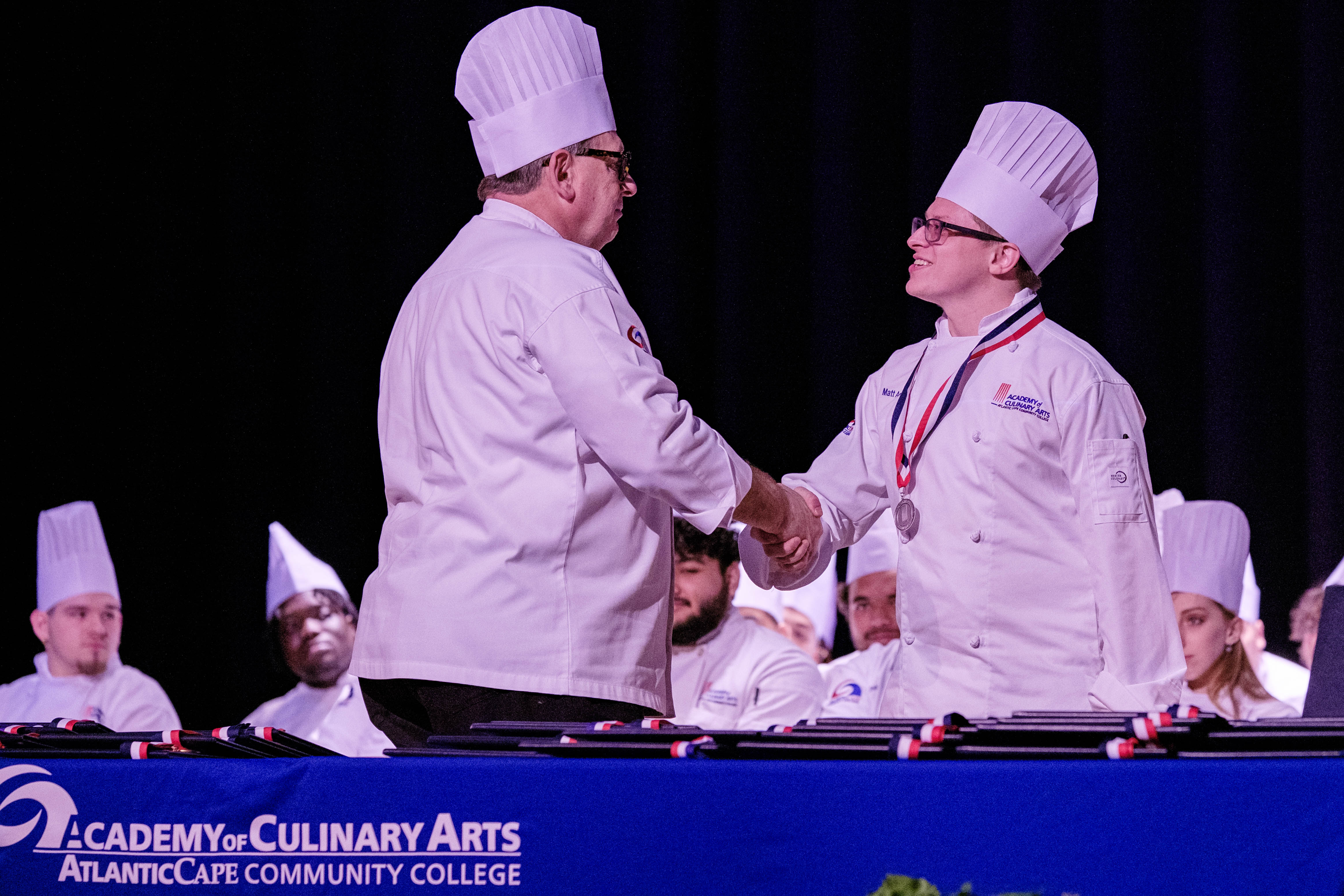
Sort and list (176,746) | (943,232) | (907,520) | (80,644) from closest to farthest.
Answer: (176,746)
(907,520)
(943,232)
(80,644)

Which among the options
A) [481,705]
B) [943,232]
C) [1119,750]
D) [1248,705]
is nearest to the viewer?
[1119,750]

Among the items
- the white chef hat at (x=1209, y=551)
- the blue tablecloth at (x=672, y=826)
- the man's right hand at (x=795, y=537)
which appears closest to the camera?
the blue tablecloth at (x=672, y=826)

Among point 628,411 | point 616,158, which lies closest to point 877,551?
point 616,158

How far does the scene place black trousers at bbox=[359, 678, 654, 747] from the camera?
6.29 feet

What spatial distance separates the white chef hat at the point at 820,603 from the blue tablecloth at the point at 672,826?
461 centimetres

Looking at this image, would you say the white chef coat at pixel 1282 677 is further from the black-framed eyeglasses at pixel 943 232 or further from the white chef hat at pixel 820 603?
the black-framed eyeglasses at pixel 943 232

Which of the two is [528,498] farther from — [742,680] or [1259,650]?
[1259,650]

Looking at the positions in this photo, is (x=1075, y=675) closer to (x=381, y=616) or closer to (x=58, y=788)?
(x=381, y=616)

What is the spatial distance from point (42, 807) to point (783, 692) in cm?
326

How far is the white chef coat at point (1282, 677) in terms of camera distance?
4.84m

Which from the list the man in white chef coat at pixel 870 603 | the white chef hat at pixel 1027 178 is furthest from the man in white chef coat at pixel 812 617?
the white chef hat at pixel 1027 178

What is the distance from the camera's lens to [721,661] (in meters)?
4.66

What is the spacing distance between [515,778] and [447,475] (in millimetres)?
745

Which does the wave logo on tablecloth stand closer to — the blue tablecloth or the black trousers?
the blue tablecloth
